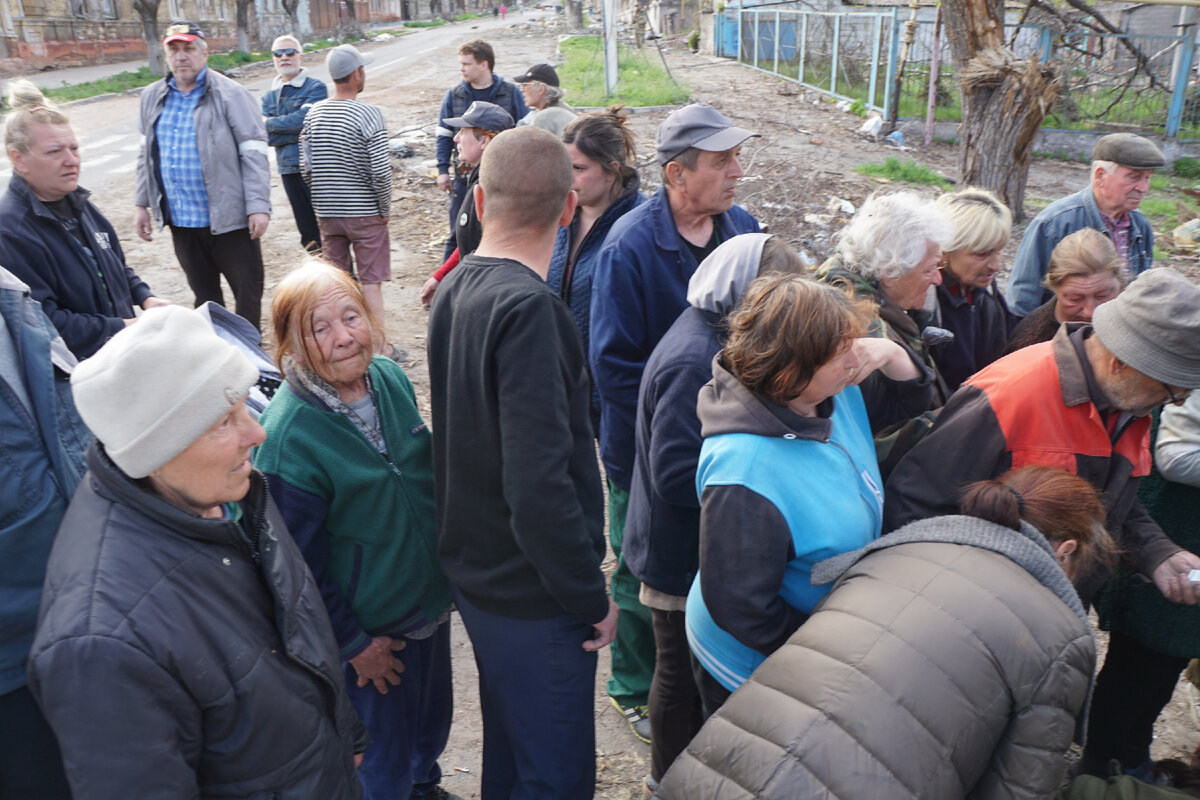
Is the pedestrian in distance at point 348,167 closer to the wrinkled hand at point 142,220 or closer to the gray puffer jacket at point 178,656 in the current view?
the wrinkled hand at point 142,220

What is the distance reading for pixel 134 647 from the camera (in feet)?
4.60

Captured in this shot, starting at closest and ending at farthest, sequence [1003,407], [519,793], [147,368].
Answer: [147,368]
[1003,407]
[519,793]

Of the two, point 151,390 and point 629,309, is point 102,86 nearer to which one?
point 629,309

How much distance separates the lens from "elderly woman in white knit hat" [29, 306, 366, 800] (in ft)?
4.57

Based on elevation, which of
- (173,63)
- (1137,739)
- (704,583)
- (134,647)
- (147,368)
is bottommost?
(1137,739)

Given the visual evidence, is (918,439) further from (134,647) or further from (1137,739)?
(134,647)

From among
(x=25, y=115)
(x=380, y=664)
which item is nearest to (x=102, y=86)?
(x=25, y=115)

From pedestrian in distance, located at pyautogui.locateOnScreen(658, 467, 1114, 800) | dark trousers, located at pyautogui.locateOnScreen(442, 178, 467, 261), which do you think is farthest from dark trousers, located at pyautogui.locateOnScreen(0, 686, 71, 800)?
dark trousers, located at pyautogui.locateOnScreen(442, 178, 467, 261)

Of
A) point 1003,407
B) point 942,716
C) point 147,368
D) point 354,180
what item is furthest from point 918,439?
point 354,180

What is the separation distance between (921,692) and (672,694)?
4.24 feet

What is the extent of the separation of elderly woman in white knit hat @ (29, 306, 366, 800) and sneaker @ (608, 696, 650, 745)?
1.60 m

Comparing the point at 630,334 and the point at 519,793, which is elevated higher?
the point at 630,334

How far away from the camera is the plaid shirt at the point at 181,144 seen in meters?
4.92

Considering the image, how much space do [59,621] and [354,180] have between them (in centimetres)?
465
